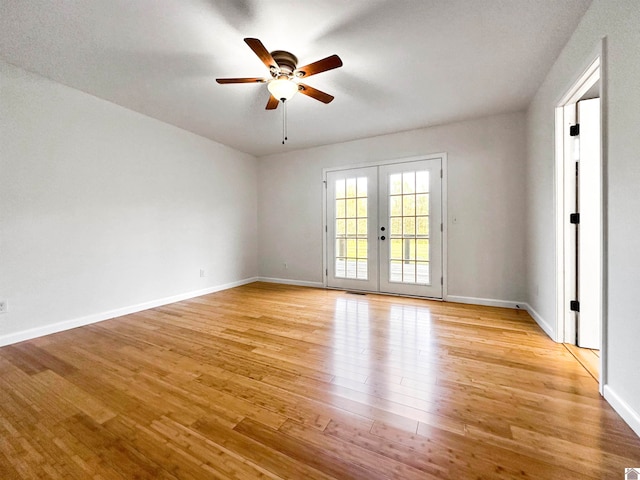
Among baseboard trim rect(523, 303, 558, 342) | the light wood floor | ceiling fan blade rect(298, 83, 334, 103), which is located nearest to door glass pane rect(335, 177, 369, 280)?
the light wood floor

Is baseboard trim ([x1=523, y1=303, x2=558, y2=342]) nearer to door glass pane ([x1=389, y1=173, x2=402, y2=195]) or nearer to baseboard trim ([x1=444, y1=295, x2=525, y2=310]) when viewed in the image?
baseboard trim ([x1=444, y1=295, x2=525, y2=310])

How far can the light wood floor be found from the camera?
1152 mm

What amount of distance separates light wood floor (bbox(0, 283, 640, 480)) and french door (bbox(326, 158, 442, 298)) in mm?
1361

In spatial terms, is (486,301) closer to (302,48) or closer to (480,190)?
(480,190)

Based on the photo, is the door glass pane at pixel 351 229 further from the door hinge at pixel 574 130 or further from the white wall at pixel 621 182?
the white wall at pixel 621 182

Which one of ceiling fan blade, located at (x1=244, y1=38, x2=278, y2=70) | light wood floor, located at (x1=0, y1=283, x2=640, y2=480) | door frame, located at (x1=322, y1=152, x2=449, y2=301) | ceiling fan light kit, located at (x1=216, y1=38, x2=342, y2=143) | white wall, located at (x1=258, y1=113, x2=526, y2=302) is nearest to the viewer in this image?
light wood floor, located at (x1=0, y1=283, x2=640, y2=480)

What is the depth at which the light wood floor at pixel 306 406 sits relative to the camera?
3.78 feet

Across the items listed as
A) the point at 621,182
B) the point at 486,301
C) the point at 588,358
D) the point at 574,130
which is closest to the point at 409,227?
the point at 486,301

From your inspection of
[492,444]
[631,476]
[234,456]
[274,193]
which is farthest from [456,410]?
[274,193]

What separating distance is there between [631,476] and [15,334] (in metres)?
4.39

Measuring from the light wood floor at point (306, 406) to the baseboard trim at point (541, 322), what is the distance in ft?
0.39

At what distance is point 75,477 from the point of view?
1.10 m

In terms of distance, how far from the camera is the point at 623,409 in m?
1.39

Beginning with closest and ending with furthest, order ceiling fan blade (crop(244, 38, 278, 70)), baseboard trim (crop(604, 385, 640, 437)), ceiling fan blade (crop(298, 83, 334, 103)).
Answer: baseboard trim (crop(604, 385, 640, 437)) → ceiling fan blade (crop(244, 38, 278, 70)) → ceiling fan blade (crop(298, 83, 334, 103))
